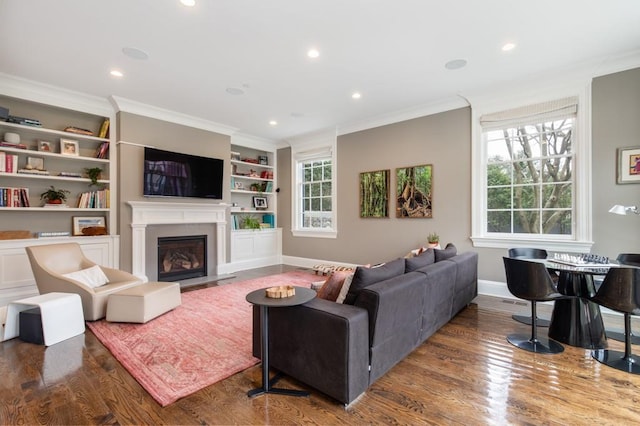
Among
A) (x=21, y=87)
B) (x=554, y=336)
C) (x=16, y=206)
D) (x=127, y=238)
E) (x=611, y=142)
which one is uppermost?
(x=21, y=87)

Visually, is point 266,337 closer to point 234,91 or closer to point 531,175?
point 234,91

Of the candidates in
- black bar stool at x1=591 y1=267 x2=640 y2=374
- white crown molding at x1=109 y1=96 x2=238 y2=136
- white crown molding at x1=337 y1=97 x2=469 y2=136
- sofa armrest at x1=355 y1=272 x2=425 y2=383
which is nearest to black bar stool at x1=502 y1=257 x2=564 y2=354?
black bar stool at x1=591 y1=267 x2=640 y2=374

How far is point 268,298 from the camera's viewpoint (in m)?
2.10

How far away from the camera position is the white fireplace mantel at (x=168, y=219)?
4.92m

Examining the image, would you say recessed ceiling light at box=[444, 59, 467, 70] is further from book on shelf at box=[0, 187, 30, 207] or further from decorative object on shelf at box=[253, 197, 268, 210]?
book on shelf at box=[0, 187, 30, 207]

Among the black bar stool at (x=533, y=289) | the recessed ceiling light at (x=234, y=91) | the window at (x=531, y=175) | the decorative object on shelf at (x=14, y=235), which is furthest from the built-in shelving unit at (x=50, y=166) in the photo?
the window at (x=531, y=175)

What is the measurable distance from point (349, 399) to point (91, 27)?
3961 millimetres

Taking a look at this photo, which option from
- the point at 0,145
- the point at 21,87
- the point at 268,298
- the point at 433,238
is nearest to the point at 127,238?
the point at 0,145

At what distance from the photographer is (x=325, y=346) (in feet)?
6.44

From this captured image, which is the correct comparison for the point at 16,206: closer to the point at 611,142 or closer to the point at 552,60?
the point at 552,60

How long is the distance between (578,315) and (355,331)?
2432 mm

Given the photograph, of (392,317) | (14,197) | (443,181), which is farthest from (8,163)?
(443,181)

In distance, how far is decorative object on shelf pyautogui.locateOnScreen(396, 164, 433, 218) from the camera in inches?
201

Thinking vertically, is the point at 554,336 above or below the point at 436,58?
below
